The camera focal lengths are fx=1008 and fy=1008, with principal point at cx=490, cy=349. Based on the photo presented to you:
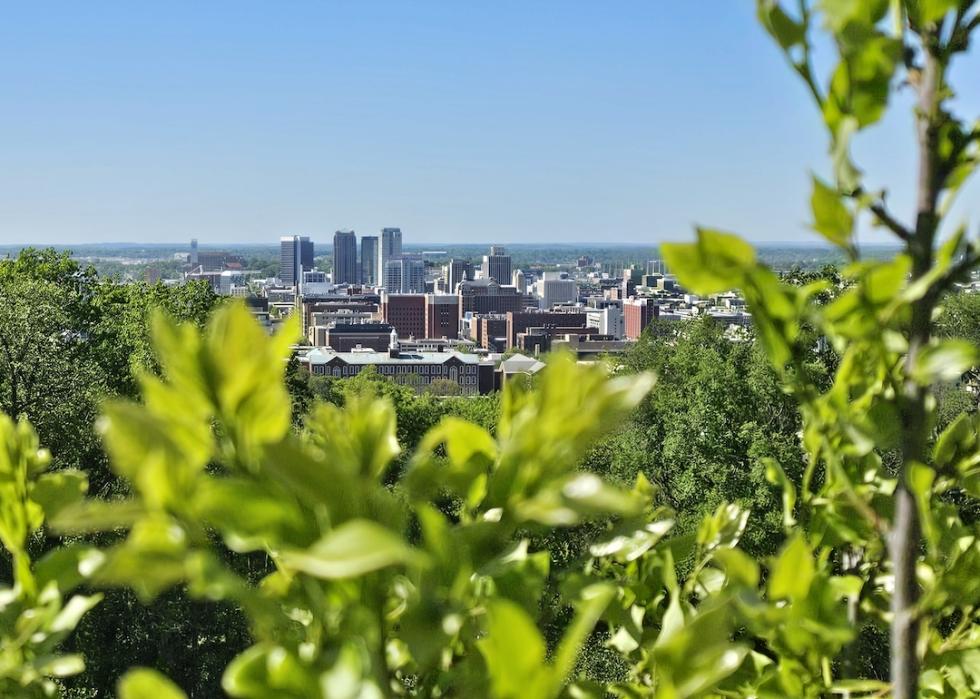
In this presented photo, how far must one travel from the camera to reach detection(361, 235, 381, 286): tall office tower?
18375 centimetres

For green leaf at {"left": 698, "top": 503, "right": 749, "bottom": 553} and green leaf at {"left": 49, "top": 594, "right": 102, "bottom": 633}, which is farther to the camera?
green leaf at {"left": 698, "top": 503, "right": 749, "bottom": 553}

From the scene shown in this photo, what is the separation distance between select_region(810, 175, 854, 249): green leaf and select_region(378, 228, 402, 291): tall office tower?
17844cm

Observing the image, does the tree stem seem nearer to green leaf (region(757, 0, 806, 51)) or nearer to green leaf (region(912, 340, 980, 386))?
green leaf (region(912, 340, 980, 386))

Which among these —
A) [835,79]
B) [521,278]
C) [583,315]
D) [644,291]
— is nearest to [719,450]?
[835,79]

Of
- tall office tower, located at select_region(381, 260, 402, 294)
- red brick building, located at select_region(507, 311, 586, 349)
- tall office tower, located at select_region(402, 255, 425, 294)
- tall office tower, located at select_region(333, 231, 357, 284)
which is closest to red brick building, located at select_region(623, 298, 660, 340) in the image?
red brick building, located at select_region(507, 311, 586, 349)

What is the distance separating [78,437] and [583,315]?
4222 inches

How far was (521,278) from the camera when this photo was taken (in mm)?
163500

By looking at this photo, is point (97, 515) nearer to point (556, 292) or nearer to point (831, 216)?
point (831, 216)

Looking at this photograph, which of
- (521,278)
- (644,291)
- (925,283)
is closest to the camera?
(925,283)

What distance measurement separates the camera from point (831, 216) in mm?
894

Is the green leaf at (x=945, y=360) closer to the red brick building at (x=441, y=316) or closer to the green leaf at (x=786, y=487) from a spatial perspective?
the green leaf at (x=786, y=487)

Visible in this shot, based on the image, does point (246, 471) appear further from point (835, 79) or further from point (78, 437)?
point (78, 437)

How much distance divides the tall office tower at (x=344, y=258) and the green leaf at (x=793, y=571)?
180m

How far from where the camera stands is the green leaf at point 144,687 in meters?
0.66
